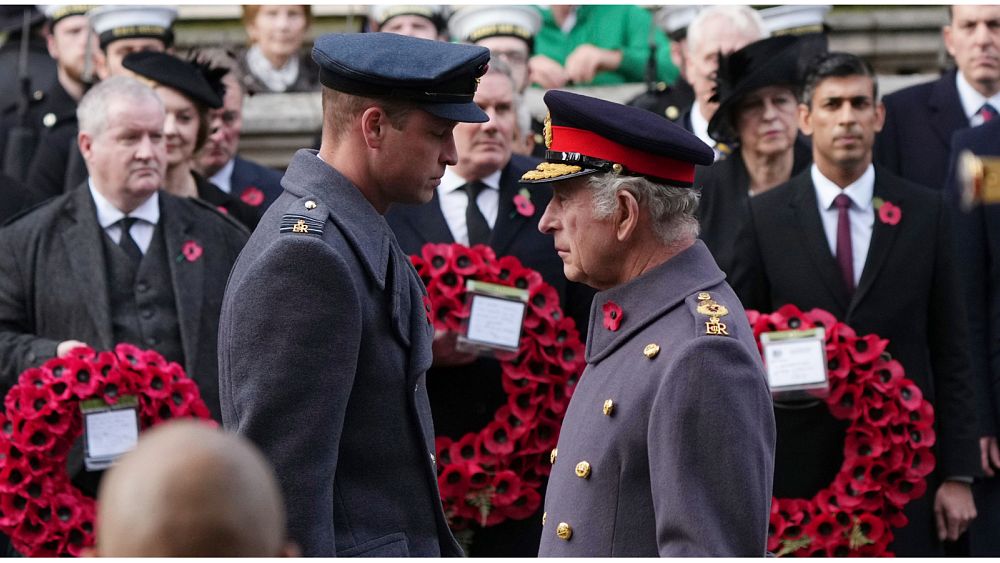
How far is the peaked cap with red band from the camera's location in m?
4.37

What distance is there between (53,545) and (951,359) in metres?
3.63

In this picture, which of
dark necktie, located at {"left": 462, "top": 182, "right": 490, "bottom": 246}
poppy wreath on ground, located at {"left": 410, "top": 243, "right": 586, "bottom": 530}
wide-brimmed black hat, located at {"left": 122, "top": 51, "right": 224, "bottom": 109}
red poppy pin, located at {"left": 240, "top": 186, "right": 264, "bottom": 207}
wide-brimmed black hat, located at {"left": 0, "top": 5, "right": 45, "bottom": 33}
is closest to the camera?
poppy wreath on ground, located at {"left": 410, "top": 243, "right": 586, "bottom": 530}

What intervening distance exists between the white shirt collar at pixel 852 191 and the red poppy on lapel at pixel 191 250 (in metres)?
2.61

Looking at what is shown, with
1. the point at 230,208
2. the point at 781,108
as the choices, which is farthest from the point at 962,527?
the point at 230,208

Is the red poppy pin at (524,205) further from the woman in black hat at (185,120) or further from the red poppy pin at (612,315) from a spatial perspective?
the red poppy pin at (612,315)

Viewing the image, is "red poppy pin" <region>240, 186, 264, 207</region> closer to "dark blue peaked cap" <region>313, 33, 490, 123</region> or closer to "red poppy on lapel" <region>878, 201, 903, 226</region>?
"red poppy on lapel" <region>878, 201, 903, 226</region>

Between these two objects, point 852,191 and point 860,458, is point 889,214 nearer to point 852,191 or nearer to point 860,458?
point 852,191

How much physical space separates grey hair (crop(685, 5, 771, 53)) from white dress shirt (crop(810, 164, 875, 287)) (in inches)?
53.8

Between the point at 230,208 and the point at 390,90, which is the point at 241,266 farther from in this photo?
the point at 230,208

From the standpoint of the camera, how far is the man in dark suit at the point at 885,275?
723 cm

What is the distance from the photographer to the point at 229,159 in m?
8.85

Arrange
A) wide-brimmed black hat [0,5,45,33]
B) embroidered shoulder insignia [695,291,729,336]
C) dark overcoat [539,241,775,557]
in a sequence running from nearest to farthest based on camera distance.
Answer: dark overcoat [539,241,775,557]
embroidered shoulder insignia [695,291,729,336]
wide-brimmed black hat [0,5,45,33]

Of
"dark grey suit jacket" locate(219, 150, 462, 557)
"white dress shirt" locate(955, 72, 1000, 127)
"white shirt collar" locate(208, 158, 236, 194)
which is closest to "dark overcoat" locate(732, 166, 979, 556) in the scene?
"white dress shirt" locate(955, 72, 1000, 127)

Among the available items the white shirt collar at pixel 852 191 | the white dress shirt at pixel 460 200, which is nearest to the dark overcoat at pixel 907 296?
the white shirt collar at pixel 852 191
